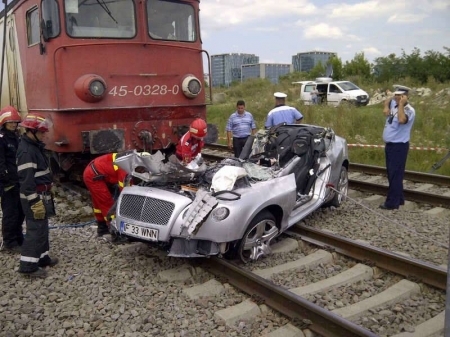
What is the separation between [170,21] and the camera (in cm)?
812

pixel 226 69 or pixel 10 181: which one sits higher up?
pixel 226 69

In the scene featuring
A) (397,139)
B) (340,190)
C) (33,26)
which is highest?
(33,26)

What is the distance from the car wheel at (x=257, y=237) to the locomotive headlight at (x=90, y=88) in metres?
3.47

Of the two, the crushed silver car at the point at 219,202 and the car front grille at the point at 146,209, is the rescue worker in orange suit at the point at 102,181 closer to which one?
the crushed silver car at the point at 219,202

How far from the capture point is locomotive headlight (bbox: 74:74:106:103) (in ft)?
23.2

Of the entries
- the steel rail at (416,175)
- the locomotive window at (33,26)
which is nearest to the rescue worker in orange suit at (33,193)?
the locomotive window at (33,26)

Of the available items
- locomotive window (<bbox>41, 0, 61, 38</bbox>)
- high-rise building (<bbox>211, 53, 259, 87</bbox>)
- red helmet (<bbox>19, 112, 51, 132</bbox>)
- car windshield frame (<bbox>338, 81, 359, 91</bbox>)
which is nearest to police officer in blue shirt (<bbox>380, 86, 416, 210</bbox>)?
red helmet (<bbox>19, 112, 51, 132</bbox>)

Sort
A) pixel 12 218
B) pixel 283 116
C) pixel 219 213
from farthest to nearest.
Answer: pixel 283 116 → pixel 12 218 → pixel 219 213

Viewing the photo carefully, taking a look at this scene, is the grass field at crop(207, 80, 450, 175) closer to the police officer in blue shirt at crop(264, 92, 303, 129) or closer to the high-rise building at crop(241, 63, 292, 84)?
the police officer in blue shirt at crop(264, 92, 303, 129)

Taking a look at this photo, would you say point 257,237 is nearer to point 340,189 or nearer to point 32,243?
point 32,243

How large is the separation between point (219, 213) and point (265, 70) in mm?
57138

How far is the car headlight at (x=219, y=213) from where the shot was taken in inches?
179

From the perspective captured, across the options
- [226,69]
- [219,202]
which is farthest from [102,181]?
[226,69]

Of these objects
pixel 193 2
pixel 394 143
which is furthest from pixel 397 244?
pixel 193 2
